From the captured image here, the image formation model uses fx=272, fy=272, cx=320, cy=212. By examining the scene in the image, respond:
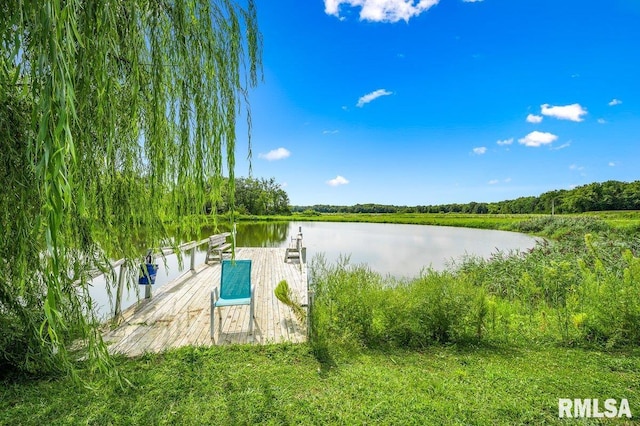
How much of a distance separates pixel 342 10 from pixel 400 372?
26.5ft

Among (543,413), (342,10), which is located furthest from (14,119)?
(342,10)

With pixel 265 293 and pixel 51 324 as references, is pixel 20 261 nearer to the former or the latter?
pixel 51 324

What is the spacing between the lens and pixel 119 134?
6.18 feet

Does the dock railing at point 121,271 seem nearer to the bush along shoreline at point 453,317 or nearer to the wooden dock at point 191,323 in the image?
the wooden dock at point 191,323

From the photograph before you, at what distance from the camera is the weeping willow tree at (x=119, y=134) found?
1.22 metres

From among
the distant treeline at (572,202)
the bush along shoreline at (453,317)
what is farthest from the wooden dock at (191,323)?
the distant treeline at (572,202)

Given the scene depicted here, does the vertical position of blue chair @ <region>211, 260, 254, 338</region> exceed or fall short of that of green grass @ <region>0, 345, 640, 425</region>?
it exceeds it

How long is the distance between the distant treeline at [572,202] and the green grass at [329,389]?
159 feet

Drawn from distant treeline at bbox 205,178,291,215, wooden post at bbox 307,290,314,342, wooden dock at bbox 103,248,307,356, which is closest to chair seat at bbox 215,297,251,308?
wooden dock at bbox 103,248,307,356

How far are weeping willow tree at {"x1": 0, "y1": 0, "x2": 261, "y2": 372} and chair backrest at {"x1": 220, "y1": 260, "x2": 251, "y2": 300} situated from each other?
2.17m

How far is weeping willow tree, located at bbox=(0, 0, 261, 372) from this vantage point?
48.2 inches

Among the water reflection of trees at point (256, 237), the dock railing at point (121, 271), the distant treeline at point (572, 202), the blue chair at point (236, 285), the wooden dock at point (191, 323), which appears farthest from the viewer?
the distant treeline at point (572, 202)

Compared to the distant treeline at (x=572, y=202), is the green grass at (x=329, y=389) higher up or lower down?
lower down

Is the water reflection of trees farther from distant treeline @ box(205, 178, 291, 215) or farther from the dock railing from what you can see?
distant treeline @ box(205, 178, 291, 215)
